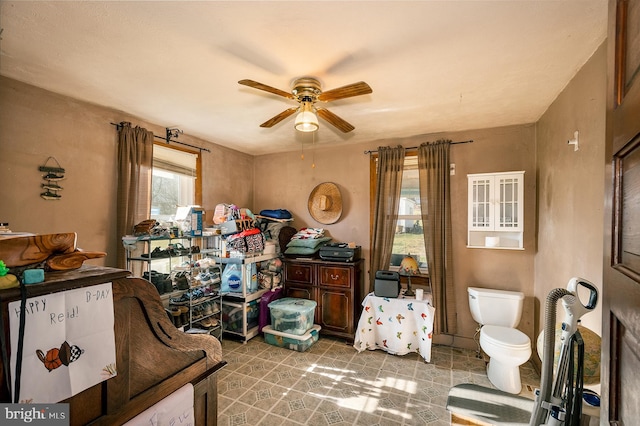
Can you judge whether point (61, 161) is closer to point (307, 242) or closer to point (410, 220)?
point (307, 242)

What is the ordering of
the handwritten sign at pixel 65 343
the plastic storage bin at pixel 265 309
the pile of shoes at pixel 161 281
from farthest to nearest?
the plastic storage bin at pixel 265 309 < the pile of shoes at pixel 161 281 < the handwritten sign at pixel 65 343

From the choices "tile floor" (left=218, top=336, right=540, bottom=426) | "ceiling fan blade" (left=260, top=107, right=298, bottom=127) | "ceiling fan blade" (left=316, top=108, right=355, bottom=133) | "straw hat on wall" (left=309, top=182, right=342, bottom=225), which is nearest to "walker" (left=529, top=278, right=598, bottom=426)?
"tile floor" (left=218, top=336, right=540, bottom=426)

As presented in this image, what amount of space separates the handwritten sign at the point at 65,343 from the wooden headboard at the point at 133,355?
0.02 meters

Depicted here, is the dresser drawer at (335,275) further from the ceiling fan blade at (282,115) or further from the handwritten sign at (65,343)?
the handwritten sign at (65,343)

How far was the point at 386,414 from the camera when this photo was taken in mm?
2139

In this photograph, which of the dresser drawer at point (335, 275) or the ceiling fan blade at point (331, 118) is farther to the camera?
the dresser drawer at point (335, 275)

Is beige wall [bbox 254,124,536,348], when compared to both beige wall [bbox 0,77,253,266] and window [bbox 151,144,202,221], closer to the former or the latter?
window [bbox 151,144,202,221]

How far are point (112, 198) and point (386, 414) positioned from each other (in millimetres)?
3120

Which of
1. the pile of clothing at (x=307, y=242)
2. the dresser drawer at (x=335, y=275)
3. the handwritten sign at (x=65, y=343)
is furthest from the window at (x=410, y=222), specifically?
the handwritten sign at (x=65, y=343)

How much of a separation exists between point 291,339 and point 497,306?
89.0 inches

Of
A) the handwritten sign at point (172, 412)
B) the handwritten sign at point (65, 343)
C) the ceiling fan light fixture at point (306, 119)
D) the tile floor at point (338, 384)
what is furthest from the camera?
the tile floor at point (338, 384)

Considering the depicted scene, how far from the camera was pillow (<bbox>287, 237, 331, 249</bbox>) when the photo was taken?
12.1ft

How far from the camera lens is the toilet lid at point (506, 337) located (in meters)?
2.38

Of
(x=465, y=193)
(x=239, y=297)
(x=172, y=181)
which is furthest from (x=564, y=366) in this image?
(x=172, y=181)
